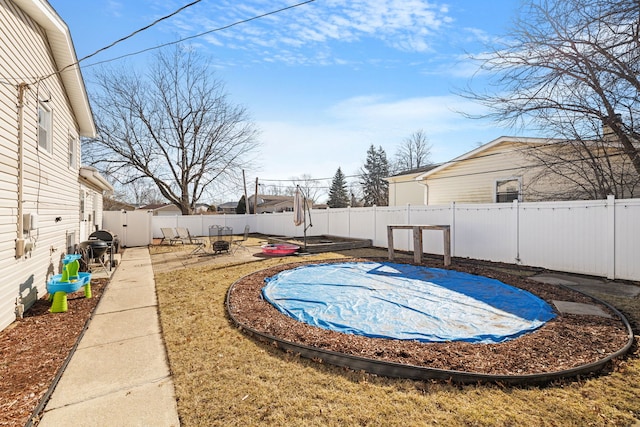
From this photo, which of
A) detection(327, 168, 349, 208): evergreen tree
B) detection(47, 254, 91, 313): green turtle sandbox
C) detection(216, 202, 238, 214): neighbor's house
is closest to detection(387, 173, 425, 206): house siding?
detection(47, 254, 91, 313): green turtle sandbox

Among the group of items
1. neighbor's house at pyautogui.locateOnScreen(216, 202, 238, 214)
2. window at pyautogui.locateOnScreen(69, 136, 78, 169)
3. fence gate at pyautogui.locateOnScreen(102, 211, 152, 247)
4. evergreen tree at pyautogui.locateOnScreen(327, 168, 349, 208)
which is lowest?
fence gate at pyautogui.locateOnScreen(102, 211, 152, 247)

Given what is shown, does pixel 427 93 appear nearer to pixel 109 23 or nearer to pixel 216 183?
pixel 109 23

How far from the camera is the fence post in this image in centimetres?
619

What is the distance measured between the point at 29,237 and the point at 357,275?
585 cm

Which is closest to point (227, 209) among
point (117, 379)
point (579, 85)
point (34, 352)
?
point (579, 85)

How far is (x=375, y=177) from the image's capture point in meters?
41.3

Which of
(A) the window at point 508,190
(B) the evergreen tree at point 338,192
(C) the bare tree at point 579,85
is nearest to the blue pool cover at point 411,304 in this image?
(C) the bare tree at point 579,85

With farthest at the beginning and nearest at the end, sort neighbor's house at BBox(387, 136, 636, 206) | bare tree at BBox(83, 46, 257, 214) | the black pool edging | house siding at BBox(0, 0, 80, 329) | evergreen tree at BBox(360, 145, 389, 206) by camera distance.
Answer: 1. evergreen tree at BBox(360, 145, 389, 206)
2. bare tree at BBox(83, 46, 257, 214)
3. neighbor's house at BBox(387, 136, 636, 206)
4. house siding at BBox(0, 0, 80, 329)
5. the black pool edging

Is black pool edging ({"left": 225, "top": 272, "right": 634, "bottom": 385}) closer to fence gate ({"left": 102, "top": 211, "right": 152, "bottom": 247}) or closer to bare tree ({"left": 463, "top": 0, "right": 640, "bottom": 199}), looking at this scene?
bare tree ({"left": 463, "top": 0, "right": 640, "bottom": 199})

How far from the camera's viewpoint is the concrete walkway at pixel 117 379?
7.26 feet

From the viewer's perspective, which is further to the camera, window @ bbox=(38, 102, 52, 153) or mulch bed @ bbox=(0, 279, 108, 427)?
window @ bbox=(38, 102, 52, 153)

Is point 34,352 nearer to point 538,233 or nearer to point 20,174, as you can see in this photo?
point 20,174

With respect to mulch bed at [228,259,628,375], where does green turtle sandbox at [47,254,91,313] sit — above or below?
above

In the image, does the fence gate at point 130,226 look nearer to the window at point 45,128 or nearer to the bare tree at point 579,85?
the window at point 45,128
